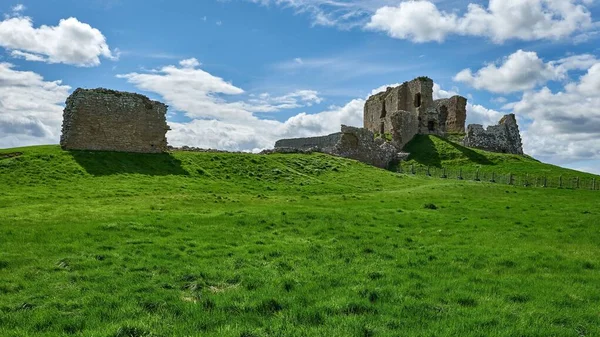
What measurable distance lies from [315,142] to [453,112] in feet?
111

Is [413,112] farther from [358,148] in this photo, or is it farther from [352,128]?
[358,148]

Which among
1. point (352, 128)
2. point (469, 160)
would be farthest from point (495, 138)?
point (352, 128)

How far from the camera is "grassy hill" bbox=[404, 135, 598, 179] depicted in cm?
5028

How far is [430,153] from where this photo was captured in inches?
2422

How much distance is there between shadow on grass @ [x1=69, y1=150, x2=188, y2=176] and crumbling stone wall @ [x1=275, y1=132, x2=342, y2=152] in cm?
2016

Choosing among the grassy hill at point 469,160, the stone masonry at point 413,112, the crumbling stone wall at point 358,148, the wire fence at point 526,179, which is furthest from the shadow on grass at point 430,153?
the wire fence at point 526,179

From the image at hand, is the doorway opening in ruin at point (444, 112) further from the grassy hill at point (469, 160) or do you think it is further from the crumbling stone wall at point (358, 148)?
the crumbling stone wall at point (358, 148)

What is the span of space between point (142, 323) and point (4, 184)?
2482cm

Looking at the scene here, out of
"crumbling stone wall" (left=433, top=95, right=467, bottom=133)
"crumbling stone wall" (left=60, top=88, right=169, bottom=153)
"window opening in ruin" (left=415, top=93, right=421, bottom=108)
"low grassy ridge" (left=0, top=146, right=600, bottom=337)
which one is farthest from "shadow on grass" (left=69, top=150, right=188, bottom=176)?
"crumbling stone wall" (left=433, top=95, right=467, bottom=133)

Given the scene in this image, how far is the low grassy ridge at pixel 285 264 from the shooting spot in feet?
28.2

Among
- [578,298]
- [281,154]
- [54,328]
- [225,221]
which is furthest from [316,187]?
[54,328]

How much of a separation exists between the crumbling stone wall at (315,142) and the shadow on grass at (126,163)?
794 inches

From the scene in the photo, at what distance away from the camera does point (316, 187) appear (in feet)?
119

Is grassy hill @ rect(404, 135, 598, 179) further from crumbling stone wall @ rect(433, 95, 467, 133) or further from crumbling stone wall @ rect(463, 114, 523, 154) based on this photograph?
crumbling stone wall @ rect(433, 95, 467, 133)
